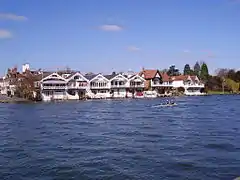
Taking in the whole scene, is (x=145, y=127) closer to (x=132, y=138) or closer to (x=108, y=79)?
(x=132, y=138)

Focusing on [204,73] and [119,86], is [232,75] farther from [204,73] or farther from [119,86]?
[119,86]

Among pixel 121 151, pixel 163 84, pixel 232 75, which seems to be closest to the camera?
pixel 121 151

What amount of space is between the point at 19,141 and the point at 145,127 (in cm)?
916

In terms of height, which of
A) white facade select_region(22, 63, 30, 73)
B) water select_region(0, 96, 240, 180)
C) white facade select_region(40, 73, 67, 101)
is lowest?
water select_region(0, 96, 240, 180)

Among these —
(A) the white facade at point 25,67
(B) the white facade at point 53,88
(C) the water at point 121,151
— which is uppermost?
(A) the white facade at point 25,67

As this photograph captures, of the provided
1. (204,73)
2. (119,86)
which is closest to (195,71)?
(204,73)

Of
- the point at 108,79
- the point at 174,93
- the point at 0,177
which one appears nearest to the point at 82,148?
the point at 0,177

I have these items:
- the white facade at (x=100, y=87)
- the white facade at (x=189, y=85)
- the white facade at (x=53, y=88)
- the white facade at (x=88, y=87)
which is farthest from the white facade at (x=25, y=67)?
the white facade at (x=189, y=85)

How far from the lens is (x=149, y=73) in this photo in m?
81.8

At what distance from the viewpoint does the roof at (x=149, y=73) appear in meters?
Result: 80.5

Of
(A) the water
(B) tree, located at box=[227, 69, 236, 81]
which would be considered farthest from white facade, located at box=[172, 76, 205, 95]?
(A) the water

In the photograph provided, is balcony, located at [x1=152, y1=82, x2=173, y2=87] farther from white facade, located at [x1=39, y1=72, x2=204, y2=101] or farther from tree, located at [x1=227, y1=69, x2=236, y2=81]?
tree, located at [x1=227, y1=69, x2=236, y2=81]

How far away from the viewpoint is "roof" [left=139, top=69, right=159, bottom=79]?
8050 centimetres

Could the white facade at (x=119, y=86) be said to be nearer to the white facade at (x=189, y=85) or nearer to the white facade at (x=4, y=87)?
the white facade at (x=189, y=85)
